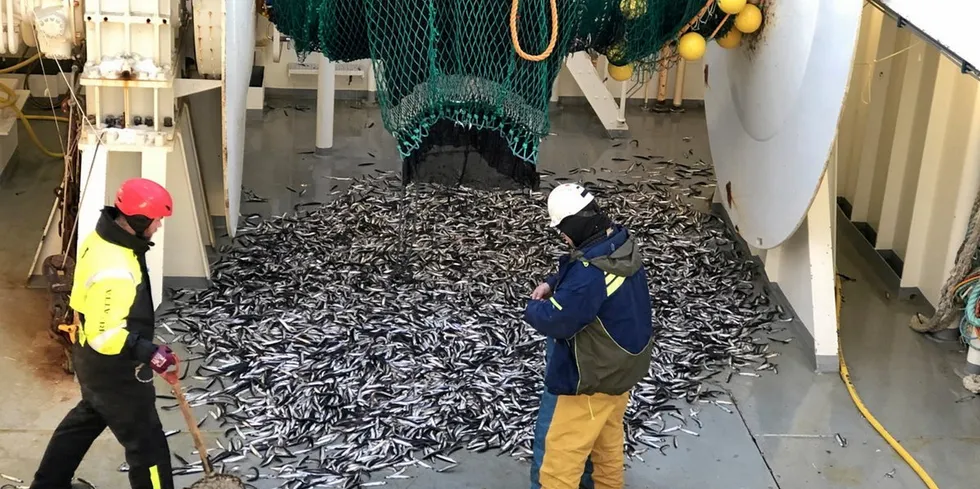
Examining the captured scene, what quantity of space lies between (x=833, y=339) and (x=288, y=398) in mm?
3405

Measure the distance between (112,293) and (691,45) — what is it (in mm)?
4186

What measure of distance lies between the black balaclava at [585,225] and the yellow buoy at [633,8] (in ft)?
7.85

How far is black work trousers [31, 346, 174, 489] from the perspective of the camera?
496cm

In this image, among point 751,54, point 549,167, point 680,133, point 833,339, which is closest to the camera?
point 833,339

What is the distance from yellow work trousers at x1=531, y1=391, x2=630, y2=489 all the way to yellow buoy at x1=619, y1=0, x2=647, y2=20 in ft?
9.09

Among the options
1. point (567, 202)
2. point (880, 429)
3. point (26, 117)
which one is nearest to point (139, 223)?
point (567, 202)

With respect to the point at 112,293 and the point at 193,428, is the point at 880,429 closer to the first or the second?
the point at 193,428


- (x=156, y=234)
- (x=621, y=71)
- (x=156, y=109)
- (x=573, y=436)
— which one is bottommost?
(x=573, y=436)

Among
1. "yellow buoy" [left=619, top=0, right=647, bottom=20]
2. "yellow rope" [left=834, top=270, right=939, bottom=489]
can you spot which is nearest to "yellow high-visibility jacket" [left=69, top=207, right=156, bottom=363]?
"yellow buoy" [left=619, top=0, right=647, bottom=20]

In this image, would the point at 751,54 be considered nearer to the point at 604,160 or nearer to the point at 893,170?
the point at 893,170

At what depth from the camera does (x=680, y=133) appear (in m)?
11.5

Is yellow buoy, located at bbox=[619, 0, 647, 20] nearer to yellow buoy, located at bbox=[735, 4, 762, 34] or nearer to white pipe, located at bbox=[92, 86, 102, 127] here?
yellow buoy, located at bbox=[735, 4, 762, 34]

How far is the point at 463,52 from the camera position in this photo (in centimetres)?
659

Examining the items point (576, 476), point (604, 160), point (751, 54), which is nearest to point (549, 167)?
point (604, 160)
